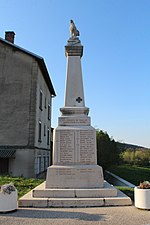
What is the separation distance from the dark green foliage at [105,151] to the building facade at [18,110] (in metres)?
8.06

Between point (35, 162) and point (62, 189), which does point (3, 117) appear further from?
point (62, 189)

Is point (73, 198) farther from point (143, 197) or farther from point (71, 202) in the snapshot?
point (143, 197)

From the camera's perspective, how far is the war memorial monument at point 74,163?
595 centimetres

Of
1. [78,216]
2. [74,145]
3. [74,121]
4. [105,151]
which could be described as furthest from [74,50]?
[105,151]

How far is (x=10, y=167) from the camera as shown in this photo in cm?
1641

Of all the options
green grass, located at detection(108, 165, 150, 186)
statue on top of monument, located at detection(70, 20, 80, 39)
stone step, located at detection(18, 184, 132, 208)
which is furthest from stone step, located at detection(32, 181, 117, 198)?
green grass, located at detection(108, 165, 150, 186)

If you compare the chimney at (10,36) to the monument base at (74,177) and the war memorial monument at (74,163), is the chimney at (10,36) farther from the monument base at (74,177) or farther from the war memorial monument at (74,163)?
the monument base at (74,177)

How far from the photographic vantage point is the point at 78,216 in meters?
4.93

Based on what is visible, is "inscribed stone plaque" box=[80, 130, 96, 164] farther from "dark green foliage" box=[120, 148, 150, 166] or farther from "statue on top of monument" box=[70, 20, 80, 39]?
"dark green foliage" box=[120, 148, 150, 166]

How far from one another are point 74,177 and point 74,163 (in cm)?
47

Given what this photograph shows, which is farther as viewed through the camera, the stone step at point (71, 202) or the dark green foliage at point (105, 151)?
the dark green foliage at point (105, 151)

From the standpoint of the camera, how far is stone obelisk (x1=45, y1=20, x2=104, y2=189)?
678 cm

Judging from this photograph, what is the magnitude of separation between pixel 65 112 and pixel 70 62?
2.03 metres

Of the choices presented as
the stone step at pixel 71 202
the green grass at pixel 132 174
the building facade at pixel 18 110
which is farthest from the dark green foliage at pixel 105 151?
the stone step at pixel 71 202
